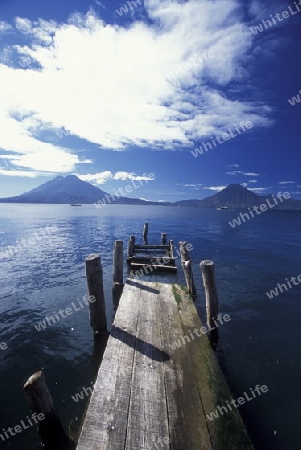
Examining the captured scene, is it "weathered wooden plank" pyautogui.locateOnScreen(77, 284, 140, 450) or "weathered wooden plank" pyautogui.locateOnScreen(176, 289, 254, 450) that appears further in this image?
"weathered wooden plank" pyautogui.locateOnScreen(176, 289, 254, 450)

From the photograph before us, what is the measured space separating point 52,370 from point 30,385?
4198 millimetres

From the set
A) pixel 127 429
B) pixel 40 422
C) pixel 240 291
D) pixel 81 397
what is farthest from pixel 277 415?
pixel 240 291

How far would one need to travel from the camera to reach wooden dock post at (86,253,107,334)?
8078mm

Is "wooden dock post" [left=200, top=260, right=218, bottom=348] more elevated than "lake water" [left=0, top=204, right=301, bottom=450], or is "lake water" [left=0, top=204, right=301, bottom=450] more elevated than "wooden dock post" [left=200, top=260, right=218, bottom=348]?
"wooden dock post" [left=200, top=260, right=218, bottom=348]

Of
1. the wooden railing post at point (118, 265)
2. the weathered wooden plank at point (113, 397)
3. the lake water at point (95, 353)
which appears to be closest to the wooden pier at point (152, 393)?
the weathered wooden plank at point (113, 397)

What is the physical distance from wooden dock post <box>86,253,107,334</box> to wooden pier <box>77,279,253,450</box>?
1.06m

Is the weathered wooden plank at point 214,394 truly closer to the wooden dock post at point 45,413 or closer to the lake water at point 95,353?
the lake water at point 95,353

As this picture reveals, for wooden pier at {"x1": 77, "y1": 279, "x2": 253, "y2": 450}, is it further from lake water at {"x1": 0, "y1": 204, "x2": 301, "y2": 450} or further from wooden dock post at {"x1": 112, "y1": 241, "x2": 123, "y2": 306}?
wooden dock post at {"x1": 112, "y1": 241, "x2": 123, "y2": 306}

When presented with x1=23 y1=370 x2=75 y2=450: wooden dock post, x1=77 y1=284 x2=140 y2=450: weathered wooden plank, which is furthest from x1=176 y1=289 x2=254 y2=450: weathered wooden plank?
x1=23 y1=370 x2=75 y2=450: wooden dock post

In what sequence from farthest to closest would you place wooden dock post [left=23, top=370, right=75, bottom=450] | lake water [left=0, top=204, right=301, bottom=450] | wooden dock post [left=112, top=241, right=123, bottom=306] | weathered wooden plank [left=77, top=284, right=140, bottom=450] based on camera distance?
wooden dock post [left=112, top=241, right=123, bottom=306]
lake water [left=0, top=204, right=301, bottom=450]
wooden dock post [left=23, top=370, right=75, bottom=450]
weathered wooden plank [left=77, top=284, right=140, bottom=450]

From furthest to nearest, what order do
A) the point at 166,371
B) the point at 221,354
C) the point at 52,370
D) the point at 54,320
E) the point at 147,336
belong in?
the point at 54,320 < the point at 221,354 < the point at 52,370 < the point at 147,336 < the point at 166,371

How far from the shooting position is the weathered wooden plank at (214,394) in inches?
167

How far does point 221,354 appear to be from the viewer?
909 cm

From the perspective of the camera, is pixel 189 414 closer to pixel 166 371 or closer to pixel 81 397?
pixel 166 371
